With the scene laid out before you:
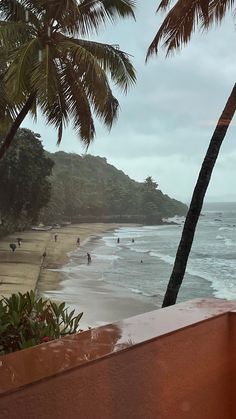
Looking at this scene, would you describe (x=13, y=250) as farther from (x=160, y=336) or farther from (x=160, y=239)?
(x=160, y=336)

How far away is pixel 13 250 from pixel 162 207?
8.23ft

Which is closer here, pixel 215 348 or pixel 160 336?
pixel 160 336

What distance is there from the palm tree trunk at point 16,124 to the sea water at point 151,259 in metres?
2.22

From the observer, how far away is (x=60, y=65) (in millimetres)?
7188

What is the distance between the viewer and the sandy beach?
7531mm

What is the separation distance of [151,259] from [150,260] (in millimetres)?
46

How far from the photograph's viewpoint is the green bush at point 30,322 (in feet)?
11.7

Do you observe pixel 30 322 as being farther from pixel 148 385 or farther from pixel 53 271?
pixel 53 271

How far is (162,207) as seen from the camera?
8258 mm

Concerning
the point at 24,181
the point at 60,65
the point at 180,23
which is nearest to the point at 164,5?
the point at 180,23

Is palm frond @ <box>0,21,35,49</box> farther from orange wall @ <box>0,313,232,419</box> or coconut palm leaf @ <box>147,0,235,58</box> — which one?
orange wall @ <box>0,313,232,419</box>

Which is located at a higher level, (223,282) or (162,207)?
(162,207)

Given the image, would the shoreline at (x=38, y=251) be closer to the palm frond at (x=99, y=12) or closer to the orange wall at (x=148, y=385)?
the palm frond at (x=99, y=12)

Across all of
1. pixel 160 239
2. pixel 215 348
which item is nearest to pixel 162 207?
pixel 160 239
